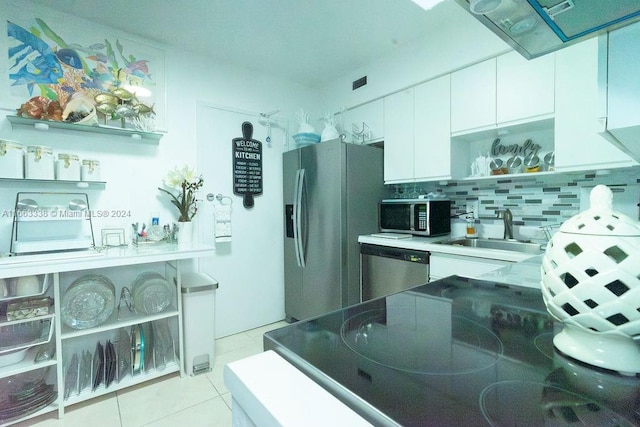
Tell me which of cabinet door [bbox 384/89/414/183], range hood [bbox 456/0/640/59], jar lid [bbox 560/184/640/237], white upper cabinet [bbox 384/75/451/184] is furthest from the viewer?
cabinet door [bbox 384/89/414/183]

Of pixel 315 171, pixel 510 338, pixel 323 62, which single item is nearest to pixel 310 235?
pixel 315 171

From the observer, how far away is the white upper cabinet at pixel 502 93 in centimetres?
187

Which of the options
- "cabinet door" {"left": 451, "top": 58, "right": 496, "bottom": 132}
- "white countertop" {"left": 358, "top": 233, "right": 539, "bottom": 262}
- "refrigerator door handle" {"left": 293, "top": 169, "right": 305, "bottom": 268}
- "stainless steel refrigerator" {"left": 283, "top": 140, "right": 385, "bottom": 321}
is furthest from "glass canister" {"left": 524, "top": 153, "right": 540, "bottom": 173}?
"refrigerator door handle" {"left": 293, "top": 169, "right": 305, "bottom": 268}

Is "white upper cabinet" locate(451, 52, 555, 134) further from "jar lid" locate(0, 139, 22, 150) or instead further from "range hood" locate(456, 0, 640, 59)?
"jar lid" locate(0, 139, 22, 150)

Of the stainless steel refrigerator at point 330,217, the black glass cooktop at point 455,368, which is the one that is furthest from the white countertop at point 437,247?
the black glass cooktop at point 455,368

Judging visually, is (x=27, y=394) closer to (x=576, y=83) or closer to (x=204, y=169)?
(x=204, y=169)

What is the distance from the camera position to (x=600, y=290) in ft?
1.55

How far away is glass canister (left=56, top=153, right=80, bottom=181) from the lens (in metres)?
1.94

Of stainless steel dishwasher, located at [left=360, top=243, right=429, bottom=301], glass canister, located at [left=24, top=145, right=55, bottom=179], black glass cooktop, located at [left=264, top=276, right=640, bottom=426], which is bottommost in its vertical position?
stainless steel dishwasher, located at [left=360, top=243, right=429, bottom=301]

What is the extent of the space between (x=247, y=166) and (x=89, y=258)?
59.5 inches

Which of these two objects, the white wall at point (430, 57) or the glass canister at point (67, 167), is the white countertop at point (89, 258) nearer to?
the glass canister at point (67, 167)

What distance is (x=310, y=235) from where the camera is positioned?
9.07 ft

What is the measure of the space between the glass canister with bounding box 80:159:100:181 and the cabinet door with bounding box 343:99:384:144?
7.08 feet

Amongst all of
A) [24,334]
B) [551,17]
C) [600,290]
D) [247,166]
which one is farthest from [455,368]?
[247,166]
